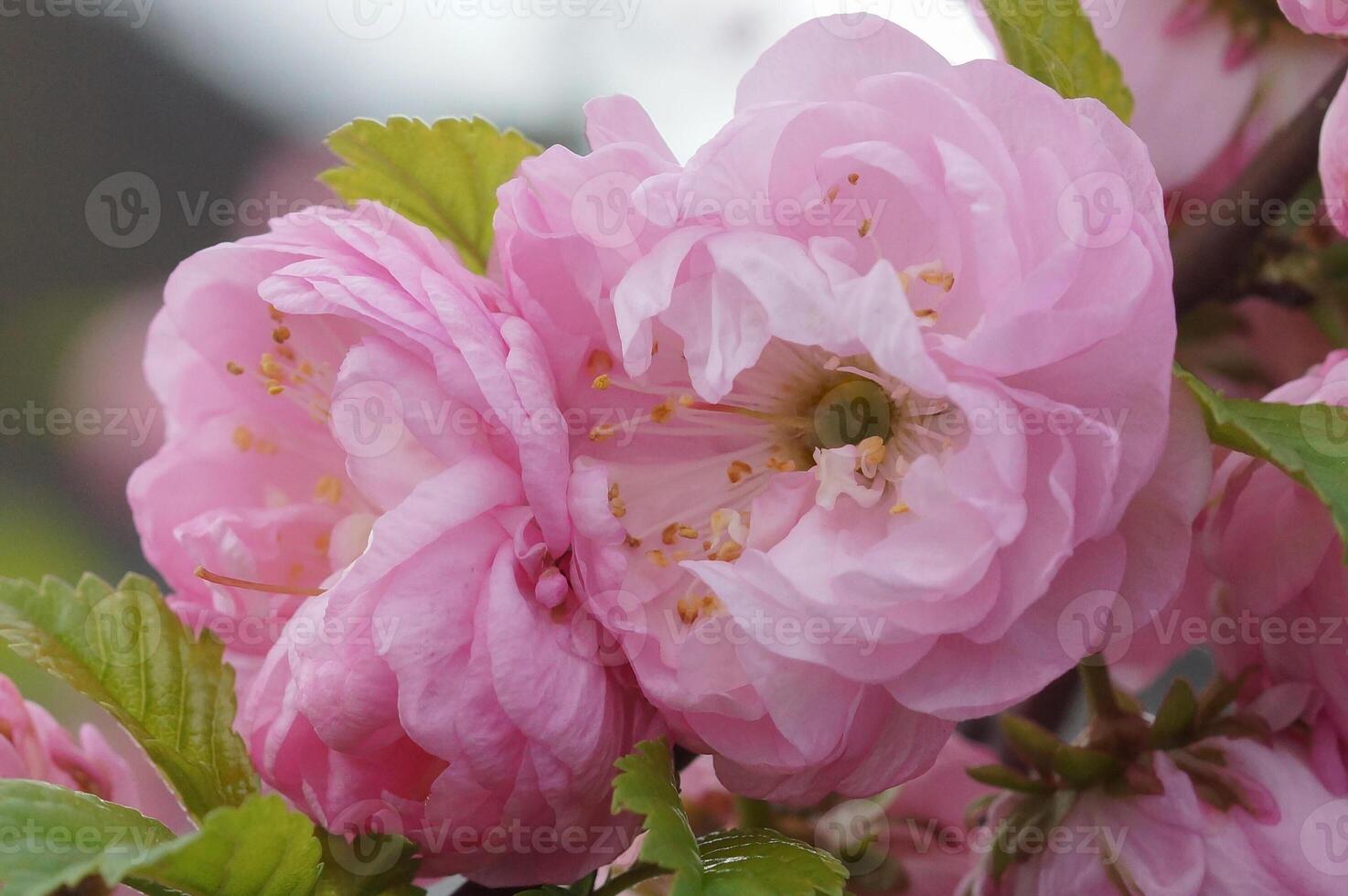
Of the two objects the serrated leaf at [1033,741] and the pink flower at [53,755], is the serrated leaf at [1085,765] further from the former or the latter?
the pink flower at [53,755]

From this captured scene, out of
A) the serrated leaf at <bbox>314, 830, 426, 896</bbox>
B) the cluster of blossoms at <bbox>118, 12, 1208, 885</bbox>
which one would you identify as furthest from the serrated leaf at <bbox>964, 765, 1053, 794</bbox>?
the serrated leaf at <bbox>314, 830, 426, 896</bbox>

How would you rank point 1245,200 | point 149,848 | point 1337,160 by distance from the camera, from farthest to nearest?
point 1245,200, point 1337,160, point 149,848

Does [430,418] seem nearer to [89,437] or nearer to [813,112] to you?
[813,112]

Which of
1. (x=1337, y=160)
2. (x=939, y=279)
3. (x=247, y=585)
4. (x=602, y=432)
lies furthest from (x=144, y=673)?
(x=1337, y=160)

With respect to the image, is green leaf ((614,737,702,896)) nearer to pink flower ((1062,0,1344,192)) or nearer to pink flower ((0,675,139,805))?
pink flower ((0,675,139,805))

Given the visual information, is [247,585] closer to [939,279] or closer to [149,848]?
[149,848]
